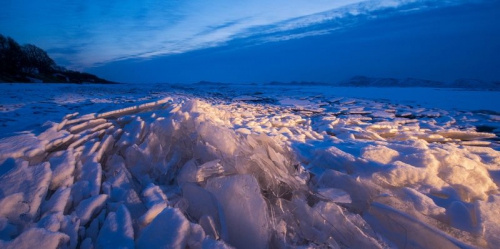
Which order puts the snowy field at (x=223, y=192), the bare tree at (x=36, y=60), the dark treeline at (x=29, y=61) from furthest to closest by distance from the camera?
1. the bare tree at (x=36, y=60)
2. the dark treeline at (x=29, y=61)
3. the snowy field at (x=223, y=192)

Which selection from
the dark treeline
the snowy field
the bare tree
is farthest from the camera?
the bare tree

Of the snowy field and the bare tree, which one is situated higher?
the bare tree

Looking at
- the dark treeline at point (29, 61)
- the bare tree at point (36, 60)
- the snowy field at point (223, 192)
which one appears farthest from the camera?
the bare tree at point (36, 60)

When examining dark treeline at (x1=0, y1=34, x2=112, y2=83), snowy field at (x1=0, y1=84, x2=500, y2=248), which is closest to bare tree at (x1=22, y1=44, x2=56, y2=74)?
dark treeline at (x1=0, y1=34, x2=112, y2=83)

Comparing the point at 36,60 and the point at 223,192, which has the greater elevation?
the point at 36,60

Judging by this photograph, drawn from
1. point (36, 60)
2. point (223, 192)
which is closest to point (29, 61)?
point (36, 60)

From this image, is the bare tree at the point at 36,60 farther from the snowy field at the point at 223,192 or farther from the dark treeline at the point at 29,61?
the snowy field at the point at 223,192

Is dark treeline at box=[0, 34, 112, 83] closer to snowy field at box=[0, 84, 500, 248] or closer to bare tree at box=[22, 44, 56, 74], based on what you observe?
bare tree at box=[22, 44, 56, 74]

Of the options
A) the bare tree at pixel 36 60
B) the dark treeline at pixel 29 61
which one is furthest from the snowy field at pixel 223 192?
the bare tree at pixel 36 60

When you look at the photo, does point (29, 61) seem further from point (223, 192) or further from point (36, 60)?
point (223, 192)

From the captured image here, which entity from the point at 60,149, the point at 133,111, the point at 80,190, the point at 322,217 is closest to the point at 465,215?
the point at 322,217

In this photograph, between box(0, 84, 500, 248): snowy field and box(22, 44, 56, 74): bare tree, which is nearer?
box(0, 84, 500, 248): snowy field

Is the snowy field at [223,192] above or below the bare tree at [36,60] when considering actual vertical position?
below

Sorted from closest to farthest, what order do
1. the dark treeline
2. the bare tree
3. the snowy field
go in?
1. the snowy field
2. the dark treeline
3. the bare tree
